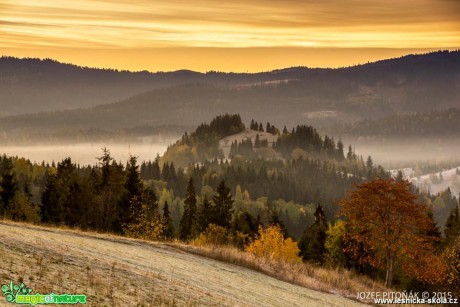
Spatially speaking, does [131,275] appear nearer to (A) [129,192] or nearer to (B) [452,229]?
(A) [129,192]

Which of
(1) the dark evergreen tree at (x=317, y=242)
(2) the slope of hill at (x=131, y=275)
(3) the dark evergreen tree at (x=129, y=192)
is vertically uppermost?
(2) the slope of hill at (x=131, y=275)

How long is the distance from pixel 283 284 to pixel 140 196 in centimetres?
5469

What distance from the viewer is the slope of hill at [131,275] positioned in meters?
20.2

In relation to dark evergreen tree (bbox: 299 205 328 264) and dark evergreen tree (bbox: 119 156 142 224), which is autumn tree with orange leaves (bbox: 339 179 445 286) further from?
dark evergreen tree (bbox: 299 205 328 264)

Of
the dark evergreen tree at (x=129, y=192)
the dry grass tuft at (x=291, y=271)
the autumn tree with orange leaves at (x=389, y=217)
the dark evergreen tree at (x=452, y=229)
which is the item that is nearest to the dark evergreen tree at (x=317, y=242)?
the dark evergreen tree at (x=452, y=229)

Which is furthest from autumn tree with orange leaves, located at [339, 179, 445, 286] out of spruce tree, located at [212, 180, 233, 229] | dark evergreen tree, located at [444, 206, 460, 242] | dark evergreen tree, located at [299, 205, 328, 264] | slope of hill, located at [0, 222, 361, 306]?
spruce tree, located at [212, 180, 233, 229]

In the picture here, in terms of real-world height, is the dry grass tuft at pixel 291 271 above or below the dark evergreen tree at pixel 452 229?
above

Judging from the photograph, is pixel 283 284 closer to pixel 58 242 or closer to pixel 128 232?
pixel 58 242

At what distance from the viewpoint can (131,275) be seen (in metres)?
24.1

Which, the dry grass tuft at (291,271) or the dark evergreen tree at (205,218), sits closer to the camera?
the dry grass tuft at (291,271)

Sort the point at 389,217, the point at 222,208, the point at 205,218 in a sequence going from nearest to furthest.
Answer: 1. the point at 389,217
2. the point at 205,218
3. the point at 222,208

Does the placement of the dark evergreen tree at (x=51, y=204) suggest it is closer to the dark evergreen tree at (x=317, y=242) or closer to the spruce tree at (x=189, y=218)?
the spruce tree at (x=189, y=218)

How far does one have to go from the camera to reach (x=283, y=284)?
107ft

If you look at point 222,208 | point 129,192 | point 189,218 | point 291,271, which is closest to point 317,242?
point 222,208
